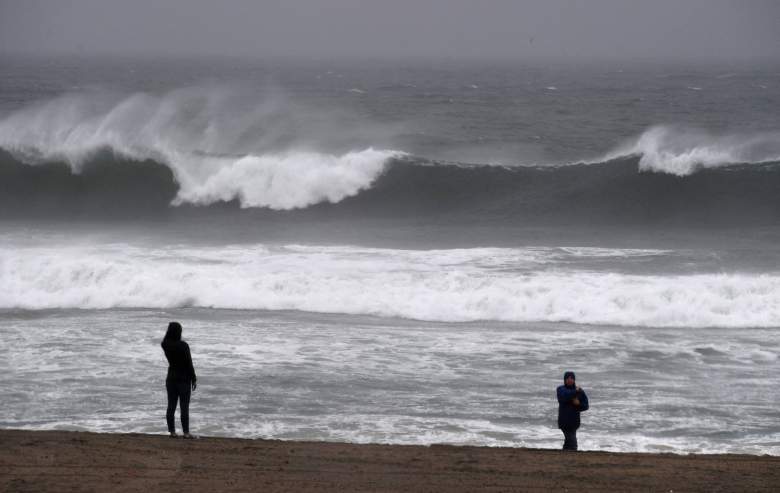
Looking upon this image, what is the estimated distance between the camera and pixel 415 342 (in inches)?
494

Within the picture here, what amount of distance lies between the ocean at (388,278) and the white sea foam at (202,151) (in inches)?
3.1

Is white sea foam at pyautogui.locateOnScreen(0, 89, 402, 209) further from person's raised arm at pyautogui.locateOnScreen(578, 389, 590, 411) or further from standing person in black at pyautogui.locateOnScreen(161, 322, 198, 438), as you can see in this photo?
person's raised arm at pyautogui.locateOnScreen(578, 389, 590, 411)

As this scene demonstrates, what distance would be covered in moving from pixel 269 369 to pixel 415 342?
2204mm

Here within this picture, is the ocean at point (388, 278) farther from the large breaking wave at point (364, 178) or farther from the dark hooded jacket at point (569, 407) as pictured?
the dark hooded jacket at point (569, 407)

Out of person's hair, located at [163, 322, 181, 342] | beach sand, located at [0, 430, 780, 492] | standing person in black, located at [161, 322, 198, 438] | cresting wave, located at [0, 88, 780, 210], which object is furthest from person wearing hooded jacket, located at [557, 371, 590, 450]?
cresting wave, located at [0, 88, 780, 210]

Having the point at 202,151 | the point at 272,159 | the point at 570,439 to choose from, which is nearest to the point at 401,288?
the point at 570,439

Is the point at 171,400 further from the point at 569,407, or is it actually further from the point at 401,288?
the point at 401,288

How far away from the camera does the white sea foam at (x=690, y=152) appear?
24688mm

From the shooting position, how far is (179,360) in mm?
7902

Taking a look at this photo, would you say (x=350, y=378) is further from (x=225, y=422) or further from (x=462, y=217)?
(x=462, y=217)

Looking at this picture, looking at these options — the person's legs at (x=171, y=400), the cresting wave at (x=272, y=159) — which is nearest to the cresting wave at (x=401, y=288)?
the person's legs at (x=171, y=400)

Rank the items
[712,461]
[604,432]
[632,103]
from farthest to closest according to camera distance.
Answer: [632,103], [604,432], [712,461]

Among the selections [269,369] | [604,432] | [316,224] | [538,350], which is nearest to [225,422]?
[269,369]

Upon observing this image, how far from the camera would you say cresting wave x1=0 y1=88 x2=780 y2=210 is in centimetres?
2394
